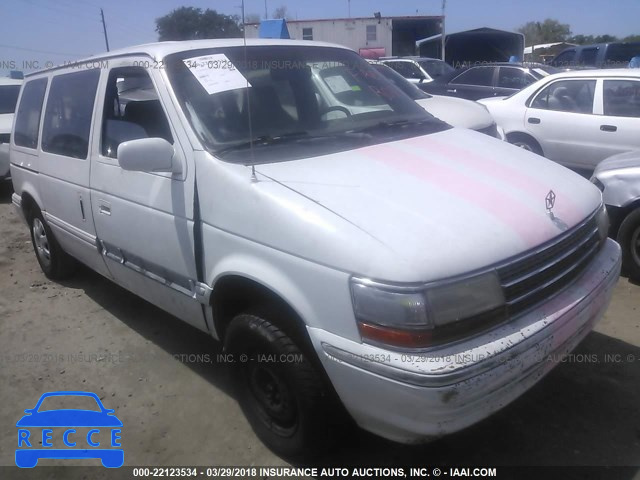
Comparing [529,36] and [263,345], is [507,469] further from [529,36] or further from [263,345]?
[529,36]

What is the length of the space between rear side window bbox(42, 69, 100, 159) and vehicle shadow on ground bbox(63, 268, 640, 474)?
1795 millimetres

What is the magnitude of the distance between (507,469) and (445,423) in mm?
717

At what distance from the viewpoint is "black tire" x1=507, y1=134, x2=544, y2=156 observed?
7137 mm

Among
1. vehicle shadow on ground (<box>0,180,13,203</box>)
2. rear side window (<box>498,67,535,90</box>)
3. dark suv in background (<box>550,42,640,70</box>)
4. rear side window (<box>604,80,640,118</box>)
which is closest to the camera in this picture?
rear side window (<box>604,80,640,118</box>)

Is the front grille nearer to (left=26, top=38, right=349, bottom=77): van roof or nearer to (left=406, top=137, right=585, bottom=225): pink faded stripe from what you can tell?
(left=406, top=137, right=585, bottom=225): pink faded stripe

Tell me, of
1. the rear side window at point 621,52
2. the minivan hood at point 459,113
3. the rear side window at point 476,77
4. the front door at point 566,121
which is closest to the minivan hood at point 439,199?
the minivan hood at point 459,113

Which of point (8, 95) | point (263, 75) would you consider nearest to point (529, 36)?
point (8, 95)

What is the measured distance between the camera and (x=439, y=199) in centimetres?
224

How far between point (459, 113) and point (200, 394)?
4138mm

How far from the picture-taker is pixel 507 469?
2.43 m

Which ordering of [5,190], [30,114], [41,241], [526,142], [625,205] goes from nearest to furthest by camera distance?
[625,205] → [30,114] → [41,241] → [526,142] → [5,190]

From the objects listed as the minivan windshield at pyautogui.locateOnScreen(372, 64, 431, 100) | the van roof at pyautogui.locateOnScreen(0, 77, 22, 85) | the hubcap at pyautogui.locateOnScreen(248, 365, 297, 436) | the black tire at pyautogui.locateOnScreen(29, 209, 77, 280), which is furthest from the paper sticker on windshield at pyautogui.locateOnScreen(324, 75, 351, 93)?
the van roof at pyautogui.locateOnScreen(0, 77, 22, 85)

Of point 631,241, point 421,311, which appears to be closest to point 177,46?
point 421,311

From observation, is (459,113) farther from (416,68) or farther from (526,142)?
(416,68)
